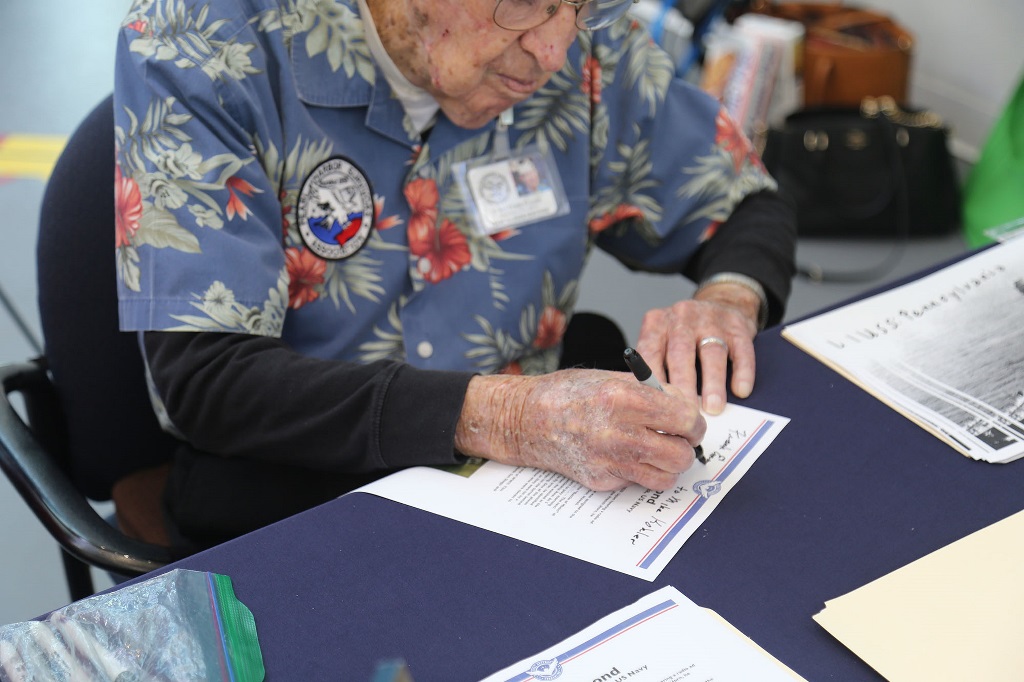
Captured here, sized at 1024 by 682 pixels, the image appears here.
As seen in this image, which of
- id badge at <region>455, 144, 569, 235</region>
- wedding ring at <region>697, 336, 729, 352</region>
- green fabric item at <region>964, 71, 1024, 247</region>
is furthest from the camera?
green fabric item at <region>964, 71, 1024, 247</region>

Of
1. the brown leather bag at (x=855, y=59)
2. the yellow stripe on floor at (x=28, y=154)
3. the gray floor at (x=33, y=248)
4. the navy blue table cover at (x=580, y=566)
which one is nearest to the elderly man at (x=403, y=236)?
the navy blue table cover at (x=580, y=566)

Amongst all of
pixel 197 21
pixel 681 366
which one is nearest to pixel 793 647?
pixel 681 366

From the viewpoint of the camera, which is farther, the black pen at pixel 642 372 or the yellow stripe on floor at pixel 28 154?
the yellow stripe on floor at pixel 28 154

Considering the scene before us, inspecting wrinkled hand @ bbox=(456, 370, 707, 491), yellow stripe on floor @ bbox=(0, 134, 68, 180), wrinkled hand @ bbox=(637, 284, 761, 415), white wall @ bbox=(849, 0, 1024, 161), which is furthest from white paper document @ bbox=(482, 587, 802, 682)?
yellow stripe on floor @ bbox=(0, 134, 68, 180)

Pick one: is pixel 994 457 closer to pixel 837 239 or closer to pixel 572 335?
pixel 572 335

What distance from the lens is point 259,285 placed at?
1143 millimetres

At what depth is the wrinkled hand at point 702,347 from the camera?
116 cm

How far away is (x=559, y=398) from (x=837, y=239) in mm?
2603

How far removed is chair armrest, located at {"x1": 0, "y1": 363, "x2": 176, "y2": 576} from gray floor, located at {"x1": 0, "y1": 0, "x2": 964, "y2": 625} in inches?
19.7

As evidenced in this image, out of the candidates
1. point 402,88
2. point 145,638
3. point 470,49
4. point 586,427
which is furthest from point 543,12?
point 145,638

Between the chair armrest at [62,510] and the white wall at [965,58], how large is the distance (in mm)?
3192

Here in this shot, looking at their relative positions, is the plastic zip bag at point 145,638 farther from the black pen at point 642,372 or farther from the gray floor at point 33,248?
the gray floor at point 33,248

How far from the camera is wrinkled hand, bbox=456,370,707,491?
3.26ft

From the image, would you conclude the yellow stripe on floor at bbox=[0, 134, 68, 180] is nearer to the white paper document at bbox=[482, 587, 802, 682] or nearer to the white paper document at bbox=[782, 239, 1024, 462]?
the white paper document at bbox=[782, 239, 1024, 462]
